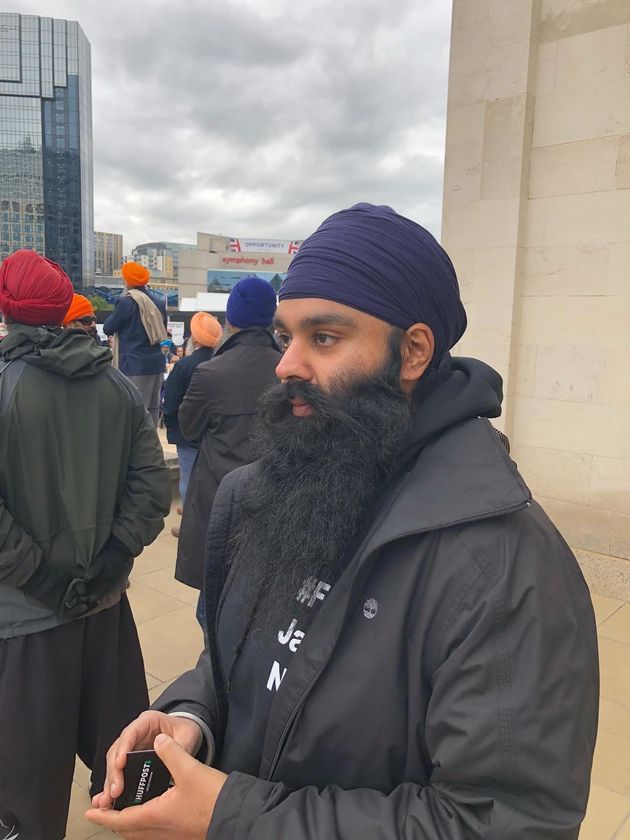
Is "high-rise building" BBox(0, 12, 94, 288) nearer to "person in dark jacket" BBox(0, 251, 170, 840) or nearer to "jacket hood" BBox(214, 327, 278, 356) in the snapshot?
"jacket hood" BBox(214, 327, 278, 356)

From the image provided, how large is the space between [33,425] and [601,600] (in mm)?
4299

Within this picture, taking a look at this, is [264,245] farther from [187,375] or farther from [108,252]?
[187,375]

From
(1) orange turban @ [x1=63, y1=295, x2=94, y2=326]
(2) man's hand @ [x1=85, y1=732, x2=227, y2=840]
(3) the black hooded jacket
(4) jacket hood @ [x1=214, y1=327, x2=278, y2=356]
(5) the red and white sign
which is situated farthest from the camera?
(5) the red and white sign

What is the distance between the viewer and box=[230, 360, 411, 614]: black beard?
1.21 m

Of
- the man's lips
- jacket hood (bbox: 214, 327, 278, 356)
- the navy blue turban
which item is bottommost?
the man's lips

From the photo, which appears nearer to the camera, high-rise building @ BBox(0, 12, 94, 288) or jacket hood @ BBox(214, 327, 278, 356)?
jacket hood @ BBox(214, 327, 278, 356)

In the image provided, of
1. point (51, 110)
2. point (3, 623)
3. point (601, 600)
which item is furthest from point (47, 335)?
point (51, 110)

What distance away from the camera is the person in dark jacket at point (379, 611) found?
0.93m

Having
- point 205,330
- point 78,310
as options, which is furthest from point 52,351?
point 205,330

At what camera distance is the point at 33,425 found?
7.34ft

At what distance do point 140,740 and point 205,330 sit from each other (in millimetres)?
4472

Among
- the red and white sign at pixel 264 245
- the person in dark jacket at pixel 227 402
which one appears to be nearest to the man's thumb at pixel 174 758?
the person in dark jacket at pixel 227 402

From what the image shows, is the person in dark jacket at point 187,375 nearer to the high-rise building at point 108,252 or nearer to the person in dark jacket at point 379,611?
the person in dark jacket at point 379,611

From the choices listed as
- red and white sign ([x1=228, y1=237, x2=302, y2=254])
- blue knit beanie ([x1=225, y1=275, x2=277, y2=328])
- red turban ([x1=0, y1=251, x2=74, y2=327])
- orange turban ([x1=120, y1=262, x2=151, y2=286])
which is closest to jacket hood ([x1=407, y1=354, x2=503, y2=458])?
red turban ([x1=0, y1=251, x2=74, y2=327])
